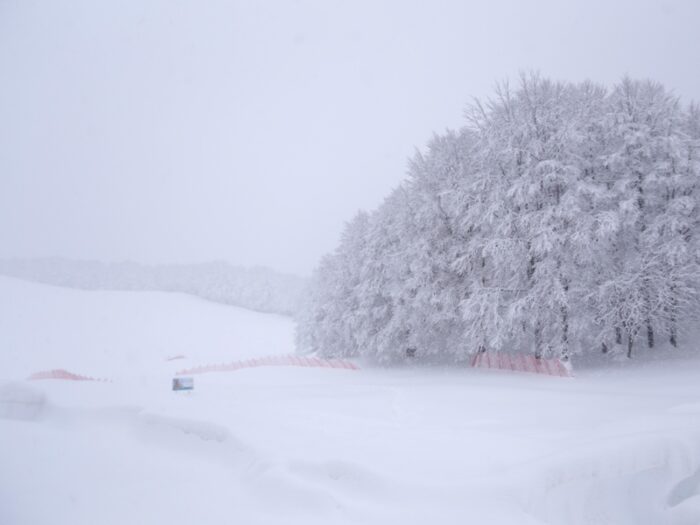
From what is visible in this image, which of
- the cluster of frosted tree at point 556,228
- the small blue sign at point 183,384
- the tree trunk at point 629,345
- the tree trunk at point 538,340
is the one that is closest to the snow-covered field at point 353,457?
the small blue sign at point 183,384

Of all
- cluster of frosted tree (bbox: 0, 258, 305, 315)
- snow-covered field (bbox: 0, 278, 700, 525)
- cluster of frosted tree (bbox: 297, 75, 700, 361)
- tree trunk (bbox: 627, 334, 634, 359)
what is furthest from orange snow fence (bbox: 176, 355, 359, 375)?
cluster of frosted tree (bbox: 0, 258, 305, 315)

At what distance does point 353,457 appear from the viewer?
235 inches

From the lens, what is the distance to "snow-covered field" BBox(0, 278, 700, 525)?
500 cm

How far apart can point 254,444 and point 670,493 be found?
6.16 meters

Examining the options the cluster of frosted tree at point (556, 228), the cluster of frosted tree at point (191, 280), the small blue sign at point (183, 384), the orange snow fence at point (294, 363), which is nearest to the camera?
the small blue sign at point (183, 384)

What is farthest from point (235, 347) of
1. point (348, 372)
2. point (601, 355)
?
point (601, 355)

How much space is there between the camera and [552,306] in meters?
16.9

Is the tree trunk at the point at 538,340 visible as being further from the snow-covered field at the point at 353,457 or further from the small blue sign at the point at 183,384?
the small blue sign at the point at 183,384

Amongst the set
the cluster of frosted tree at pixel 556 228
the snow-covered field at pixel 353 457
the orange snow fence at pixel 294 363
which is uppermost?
the cluster of frosted tree at pixel 556 228

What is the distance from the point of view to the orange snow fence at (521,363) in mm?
16312

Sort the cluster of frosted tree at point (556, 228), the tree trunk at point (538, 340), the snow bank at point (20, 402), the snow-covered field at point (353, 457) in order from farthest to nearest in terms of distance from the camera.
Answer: the tree trunk at point (538, 340) → the cluster of frosted tree at point (556, 228) → the snow bank at point (20, 402) → the snow-covered field at point (353, 457)

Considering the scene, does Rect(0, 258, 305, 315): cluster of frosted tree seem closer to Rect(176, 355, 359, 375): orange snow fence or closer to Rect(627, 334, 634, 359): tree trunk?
Rect(176, 355, 359, 375): orange snow fence

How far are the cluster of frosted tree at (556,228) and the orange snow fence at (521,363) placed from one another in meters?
0.70

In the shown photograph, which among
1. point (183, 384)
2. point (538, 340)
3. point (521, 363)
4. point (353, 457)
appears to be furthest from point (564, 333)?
point (183, 384)
